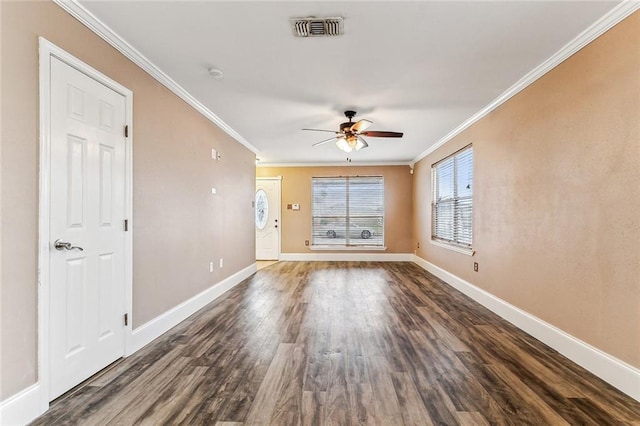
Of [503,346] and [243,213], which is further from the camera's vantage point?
[243,213]

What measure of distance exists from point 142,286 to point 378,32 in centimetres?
288

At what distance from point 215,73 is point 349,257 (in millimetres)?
5819

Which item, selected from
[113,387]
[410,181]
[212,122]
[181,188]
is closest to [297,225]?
[410,181]

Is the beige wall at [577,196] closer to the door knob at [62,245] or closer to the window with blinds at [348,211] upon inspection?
the door knob at [62,245]

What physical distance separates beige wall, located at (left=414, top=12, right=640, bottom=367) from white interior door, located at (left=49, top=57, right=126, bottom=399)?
3634mm

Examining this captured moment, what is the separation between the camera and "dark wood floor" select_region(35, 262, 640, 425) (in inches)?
69.7

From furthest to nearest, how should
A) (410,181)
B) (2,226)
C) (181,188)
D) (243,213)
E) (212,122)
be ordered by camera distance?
(410,181) < (243,213) < (212,122) < (181,188) < (2,226)

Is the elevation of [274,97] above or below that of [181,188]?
above

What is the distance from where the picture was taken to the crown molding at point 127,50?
6.57 feet

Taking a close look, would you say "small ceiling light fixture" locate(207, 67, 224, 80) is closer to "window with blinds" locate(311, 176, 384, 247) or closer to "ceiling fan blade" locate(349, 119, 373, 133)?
"ceiling fan blade" locate(349, 119, 373, 133)

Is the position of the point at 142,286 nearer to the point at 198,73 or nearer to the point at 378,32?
the point at 198,73

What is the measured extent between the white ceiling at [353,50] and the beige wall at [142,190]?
304 millimetres

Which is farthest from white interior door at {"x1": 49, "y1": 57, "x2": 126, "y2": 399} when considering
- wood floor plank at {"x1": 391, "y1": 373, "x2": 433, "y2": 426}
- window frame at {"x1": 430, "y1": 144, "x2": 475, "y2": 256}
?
window frame at {"x1": 430, "y1": 144, "x2": 475, "y2": 256}

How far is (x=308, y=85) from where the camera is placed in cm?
316
